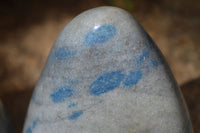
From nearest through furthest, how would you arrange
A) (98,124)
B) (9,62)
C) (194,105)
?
1. (98,124)
2. (194,105)
3. (9,62)

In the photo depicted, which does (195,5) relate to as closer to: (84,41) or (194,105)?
(194,105)

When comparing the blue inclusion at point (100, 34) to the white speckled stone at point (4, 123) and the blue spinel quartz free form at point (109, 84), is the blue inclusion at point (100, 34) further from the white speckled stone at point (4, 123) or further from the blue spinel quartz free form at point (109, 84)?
the white speckled stone at point (4, 123)

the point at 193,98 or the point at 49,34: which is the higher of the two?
the point at 49,34

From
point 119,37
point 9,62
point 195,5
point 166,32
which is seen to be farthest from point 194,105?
point 9,62

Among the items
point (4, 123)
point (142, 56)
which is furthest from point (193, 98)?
point (4, 123)

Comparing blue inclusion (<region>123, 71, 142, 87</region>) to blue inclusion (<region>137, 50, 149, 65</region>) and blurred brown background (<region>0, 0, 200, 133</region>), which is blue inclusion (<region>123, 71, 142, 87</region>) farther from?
blurred brown background (<region>0, 0, 200, 133</region>)

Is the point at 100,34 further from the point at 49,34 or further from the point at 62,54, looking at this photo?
the point at 49,34

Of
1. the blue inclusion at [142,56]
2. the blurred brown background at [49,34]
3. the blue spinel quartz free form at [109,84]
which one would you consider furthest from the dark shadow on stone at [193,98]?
the blue inclusion at [142,56]
